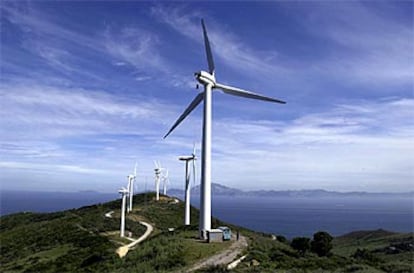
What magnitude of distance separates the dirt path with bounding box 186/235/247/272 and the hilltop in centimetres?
51

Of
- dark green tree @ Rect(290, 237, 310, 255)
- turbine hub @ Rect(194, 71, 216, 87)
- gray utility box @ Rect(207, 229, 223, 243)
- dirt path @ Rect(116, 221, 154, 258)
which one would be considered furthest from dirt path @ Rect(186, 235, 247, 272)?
turbine hub @ Rect(194, 71, 216, 87)

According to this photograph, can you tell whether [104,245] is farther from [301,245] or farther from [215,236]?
[301,245]

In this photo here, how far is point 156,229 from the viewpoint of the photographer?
70125 millimetres

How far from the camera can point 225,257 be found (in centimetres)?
3438

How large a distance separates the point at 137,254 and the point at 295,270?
1536 cm

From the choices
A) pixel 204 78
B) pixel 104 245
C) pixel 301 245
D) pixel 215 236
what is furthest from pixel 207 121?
pixel 104 245

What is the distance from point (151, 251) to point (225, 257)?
25.9ft

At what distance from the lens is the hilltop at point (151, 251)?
3366cm

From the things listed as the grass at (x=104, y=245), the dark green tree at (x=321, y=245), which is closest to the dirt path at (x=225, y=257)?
the grass at (x=104, y=245)

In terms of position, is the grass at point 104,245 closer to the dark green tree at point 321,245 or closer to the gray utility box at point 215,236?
the gray utility box at point 215,236

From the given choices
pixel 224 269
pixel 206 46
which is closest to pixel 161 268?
Answer: pixel 224 269

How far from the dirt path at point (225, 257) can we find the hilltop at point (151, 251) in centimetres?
51

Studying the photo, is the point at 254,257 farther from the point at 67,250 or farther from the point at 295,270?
the point at 67,250

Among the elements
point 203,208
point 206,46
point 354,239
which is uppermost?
point 206,46
